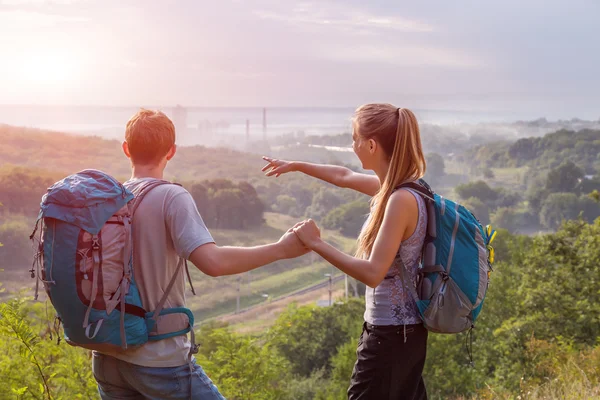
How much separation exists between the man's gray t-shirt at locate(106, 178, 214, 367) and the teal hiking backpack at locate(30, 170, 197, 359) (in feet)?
0.14

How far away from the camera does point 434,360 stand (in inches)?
941

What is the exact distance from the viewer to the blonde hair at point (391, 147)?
2.47 meters

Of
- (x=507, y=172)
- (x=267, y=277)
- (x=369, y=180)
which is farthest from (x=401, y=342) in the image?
(x=507, y=172)

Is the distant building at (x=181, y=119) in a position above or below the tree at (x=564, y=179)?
above

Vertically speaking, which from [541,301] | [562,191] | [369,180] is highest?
[369,180]

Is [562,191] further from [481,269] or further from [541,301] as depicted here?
[481,269]

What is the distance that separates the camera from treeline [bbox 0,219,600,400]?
451cm

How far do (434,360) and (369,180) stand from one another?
73.3 feet

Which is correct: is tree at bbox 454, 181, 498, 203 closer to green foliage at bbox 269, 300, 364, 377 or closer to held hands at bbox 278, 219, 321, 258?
green foliage at bbox 269, 300, 364, 377

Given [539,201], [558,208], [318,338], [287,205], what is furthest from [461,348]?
[539,201]

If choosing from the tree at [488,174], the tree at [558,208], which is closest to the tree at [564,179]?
the tree at [558,208]

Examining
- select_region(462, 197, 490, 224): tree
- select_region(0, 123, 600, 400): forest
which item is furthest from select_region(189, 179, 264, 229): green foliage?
select_region(462, 197, 490, 224): tree

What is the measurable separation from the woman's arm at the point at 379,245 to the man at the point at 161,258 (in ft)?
0.39

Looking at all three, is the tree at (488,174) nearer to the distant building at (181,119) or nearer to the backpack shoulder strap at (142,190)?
the distant building at (181,119)
